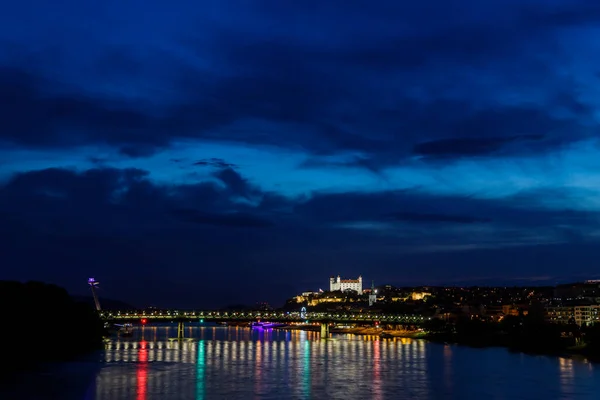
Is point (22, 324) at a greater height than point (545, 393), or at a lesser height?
greater

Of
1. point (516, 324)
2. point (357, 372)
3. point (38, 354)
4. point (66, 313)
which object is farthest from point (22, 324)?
point (516, 324)

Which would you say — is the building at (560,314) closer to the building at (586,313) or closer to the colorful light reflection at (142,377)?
the building at (586,313)

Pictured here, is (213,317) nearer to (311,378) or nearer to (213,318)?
(213,318)

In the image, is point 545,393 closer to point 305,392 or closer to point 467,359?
point 305,392

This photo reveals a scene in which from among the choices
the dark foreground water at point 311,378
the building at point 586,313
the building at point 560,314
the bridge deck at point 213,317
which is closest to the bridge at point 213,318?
the bridge deck at point 213,317

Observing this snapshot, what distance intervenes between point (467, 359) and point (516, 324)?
40603 mm

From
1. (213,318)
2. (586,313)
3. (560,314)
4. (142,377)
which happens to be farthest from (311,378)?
(560,314)

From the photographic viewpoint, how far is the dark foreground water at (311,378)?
A: 41906 mm

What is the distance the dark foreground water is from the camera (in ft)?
137

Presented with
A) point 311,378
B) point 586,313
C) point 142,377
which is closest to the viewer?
point 142,377

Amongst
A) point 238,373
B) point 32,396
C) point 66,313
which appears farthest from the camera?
point 66,313

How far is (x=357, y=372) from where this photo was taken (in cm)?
5412

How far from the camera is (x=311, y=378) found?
1965 inches

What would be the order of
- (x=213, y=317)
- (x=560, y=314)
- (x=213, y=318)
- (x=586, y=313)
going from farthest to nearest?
(x=560, y=314), (x=586, y=313), (x=213, y=317), (x=213, y=318)
